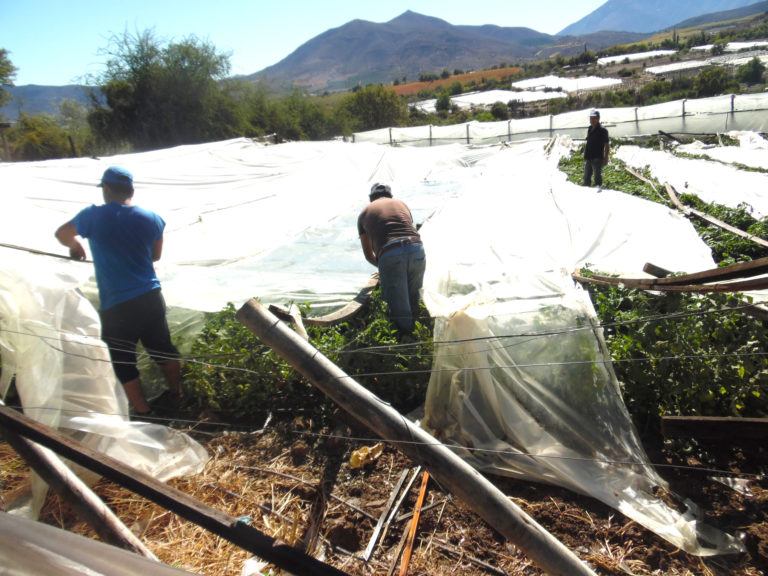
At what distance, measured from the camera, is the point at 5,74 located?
23.3 meters

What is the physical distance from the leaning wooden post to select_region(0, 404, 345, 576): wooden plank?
0.45 m

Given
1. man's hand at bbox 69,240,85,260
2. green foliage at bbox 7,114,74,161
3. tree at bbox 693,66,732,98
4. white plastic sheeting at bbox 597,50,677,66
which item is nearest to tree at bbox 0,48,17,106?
green foliage at bbox 7,114,74,161

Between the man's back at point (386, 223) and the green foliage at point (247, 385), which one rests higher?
the man's back at point (386, 223)

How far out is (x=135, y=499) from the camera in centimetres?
277

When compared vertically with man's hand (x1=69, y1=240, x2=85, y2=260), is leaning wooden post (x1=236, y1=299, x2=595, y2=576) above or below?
below

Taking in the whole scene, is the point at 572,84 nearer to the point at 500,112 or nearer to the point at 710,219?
the point at 500,112

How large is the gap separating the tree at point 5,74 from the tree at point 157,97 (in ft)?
15.6

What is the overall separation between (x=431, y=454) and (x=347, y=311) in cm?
268

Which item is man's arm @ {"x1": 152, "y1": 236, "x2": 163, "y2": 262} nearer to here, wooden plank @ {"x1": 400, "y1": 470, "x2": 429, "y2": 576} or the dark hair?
the dark hair

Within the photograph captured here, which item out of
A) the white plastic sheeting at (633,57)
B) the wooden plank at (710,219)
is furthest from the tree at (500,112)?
the white plastic sheeting at (633,57)

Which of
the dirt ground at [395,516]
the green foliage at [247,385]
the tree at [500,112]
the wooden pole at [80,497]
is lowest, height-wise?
the dirt ground at [395,516]

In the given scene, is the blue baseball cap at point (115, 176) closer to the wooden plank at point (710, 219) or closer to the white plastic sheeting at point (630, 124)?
the wooden plank at point (710, 219)

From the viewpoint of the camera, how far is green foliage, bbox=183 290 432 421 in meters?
3.62

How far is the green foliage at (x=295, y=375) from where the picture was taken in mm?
3619
